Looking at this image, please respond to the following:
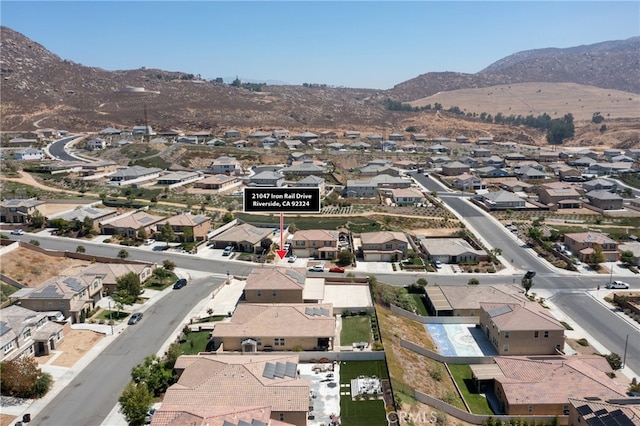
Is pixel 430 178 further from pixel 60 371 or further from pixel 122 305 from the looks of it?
pixel 60 371

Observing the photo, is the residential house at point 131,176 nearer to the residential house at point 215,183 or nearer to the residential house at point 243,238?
the residential house at point 215,183

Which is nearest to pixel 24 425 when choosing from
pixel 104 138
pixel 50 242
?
pixel 50 242

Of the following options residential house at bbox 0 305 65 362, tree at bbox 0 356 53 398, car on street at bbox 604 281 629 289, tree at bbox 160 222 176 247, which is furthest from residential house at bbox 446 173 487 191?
tree at bbox 0 356 53 398

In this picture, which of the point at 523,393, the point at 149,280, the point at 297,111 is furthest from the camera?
the point at 297,111

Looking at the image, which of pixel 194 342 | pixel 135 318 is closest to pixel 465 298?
pixel 194 342

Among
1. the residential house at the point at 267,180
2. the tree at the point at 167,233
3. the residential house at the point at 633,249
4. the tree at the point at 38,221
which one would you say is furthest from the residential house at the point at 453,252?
the tree at the point at 38,221

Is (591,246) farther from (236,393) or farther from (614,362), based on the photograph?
(236,393)
